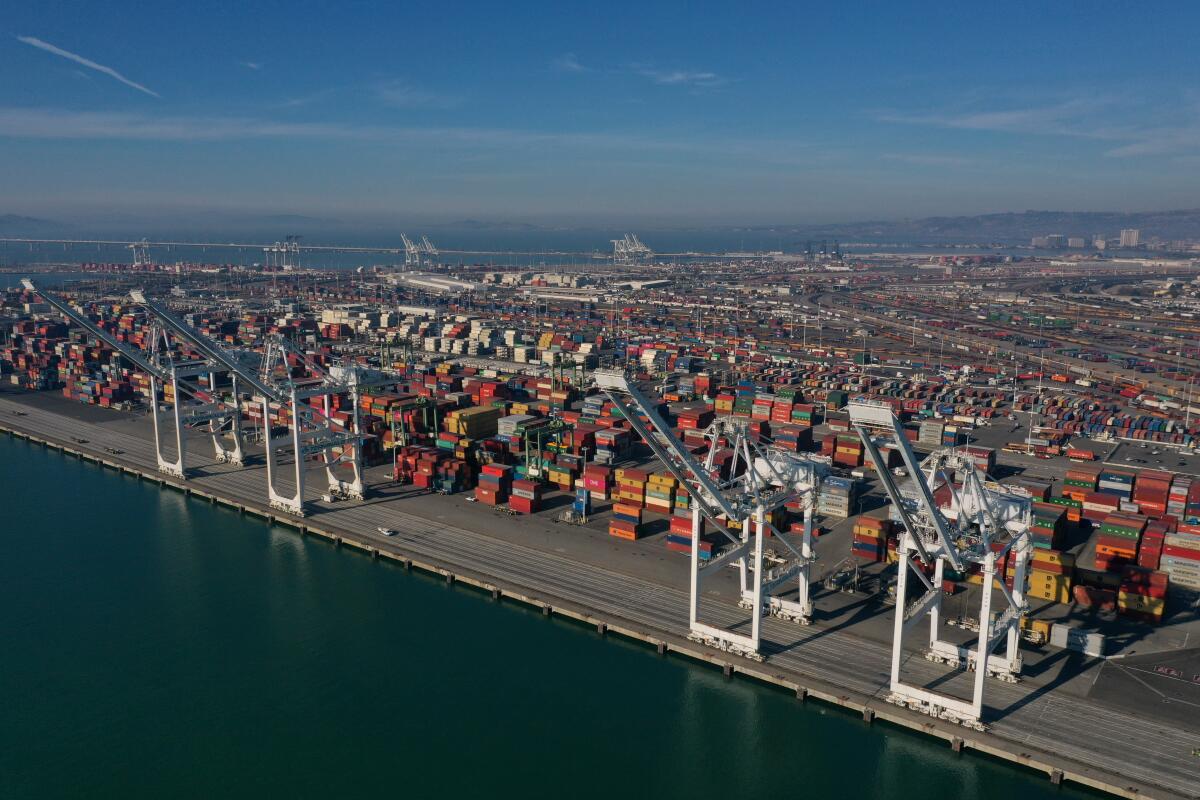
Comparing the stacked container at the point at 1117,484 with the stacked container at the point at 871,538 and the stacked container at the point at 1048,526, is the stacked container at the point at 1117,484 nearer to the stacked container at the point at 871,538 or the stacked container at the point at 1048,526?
the stacked container at the point at 1048,526

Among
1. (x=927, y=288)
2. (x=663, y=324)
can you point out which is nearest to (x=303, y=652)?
(x=663, y=324)

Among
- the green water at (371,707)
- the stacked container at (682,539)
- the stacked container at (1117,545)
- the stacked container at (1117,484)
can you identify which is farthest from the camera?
the stacked container at (1117,484)

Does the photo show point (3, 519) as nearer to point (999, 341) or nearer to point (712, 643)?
point (712, 643)

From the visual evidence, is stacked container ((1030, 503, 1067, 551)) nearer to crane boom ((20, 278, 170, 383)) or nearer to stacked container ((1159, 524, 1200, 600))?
stacked container ((1159, 524, 1200, 600))

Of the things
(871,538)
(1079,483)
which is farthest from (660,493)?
(1079,483)

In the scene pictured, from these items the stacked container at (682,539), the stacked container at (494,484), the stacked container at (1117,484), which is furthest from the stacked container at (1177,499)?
the stacked container at (494,484)

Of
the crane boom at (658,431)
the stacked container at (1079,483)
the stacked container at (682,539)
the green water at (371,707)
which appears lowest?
the green water at (371,707)
